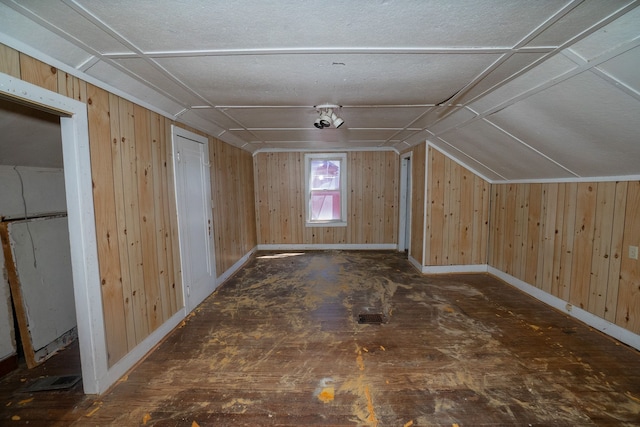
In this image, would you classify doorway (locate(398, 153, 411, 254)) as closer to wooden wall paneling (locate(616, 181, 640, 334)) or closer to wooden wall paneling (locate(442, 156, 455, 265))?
wooden wall paneling (locate(442, 156, 455, 265))

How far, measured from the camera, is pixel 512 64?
5.63ft

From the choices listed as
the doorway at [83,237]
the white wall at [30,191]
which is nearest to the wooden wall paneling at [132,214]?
the doorway at [83,237]

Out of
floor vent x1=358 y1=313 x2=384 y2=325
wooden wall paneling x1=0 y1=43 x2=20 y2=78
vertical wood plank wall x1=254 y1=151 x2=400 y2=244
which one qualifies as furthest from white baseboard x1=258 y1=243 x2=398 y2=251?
wooden wall paneling x1=0 y1=43 x2=20 y2=78

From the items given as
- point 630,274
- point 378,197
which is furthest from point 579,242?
point 378,197

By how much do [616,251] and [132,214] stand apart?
14.3 ft

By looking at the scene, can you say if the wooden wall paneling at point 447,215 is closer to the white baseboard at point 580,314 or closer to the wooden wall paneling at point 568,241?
the white baseboard at point 580,314

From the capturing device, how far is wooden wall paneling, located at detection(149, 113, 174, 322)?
2469 mm

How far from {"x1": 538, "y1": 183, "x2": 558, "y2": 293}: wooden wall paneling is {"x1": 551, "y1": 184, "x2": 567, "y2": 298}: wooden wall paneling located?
0.09 feet

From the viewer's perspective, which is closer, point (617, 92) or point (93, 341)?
point (617, 92)

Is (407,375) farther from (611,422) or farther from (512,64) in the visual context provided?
(512,64)

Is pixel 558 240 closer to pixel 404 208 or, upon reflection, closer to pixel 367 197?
pixel 404 208

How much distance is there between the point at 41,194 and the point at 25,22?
1.66 m

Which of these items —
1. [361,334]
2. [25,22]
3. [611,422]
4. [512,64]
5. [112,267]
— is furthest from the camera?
[361,334]

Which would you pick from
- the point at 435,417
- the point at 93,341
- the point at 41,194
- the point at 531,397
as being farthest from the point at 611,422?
the point at 41,194
